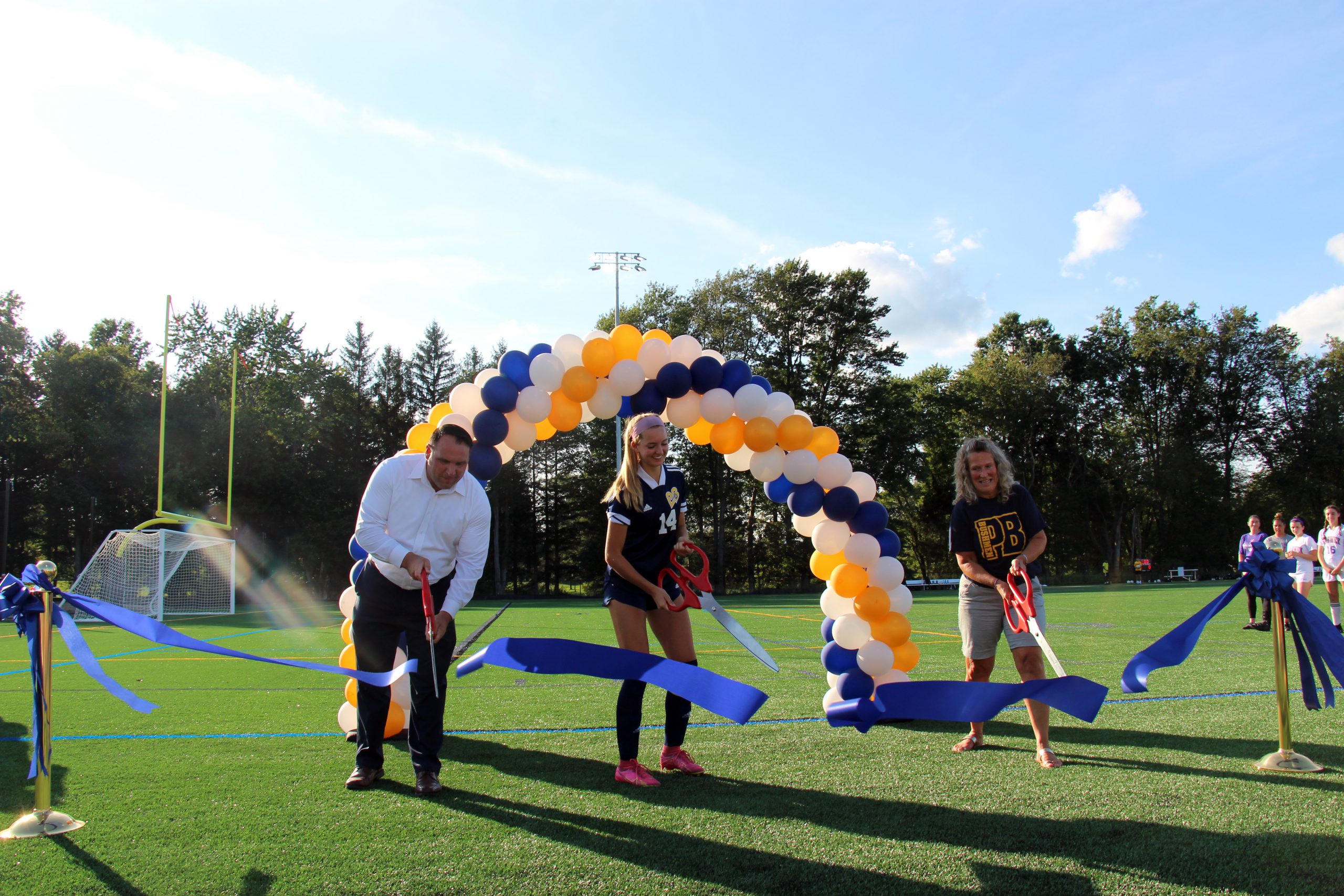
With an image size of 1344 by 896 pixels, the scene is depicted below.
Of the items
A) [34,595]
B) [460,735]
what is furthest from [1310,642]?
[34,595]

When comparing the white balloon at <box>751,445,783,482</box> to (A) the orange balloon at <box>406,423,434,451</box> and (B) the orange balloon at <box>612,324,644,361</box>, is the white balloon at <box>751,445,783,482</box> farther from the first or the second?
(A) the orange balloon at <box>406,423,434,451</box>

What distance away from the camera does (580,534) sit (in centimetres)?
4416

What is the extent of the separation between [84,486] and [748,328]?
3008cm

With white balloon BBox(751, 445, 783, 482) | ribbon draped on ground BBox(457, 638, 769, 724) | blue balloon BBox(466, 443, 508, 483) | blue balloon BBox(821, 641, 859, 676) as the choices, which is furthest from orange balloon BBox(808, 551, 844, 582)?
ribbon draped on ground BBox(457, 638, 769, 724)

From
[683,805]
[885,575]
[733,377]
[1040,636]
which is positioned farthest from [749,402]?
[683,805]

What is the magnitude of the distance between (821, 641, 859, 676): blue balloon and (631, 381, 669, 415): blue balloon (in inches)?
77.6

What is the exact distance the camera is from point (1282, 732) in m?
4.00

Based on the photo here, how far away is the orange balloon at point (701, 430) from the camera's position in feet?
19.0

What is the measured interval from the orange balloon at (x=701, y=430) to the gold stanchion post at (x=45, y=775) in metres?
3.67

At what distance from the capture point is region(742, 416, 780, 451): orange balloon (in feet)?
18.5

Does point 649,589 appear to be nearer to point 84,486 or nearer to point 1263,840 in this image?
point 1263,840

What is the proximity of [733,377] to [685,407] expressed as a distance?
40 centimetres

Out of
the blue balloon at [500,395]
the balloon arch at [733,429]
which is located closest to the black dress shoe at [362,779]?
the balloon arch at [733,429]

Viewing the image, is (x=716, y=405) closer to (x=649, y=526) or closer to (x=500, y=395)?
(x=500, y=395)
